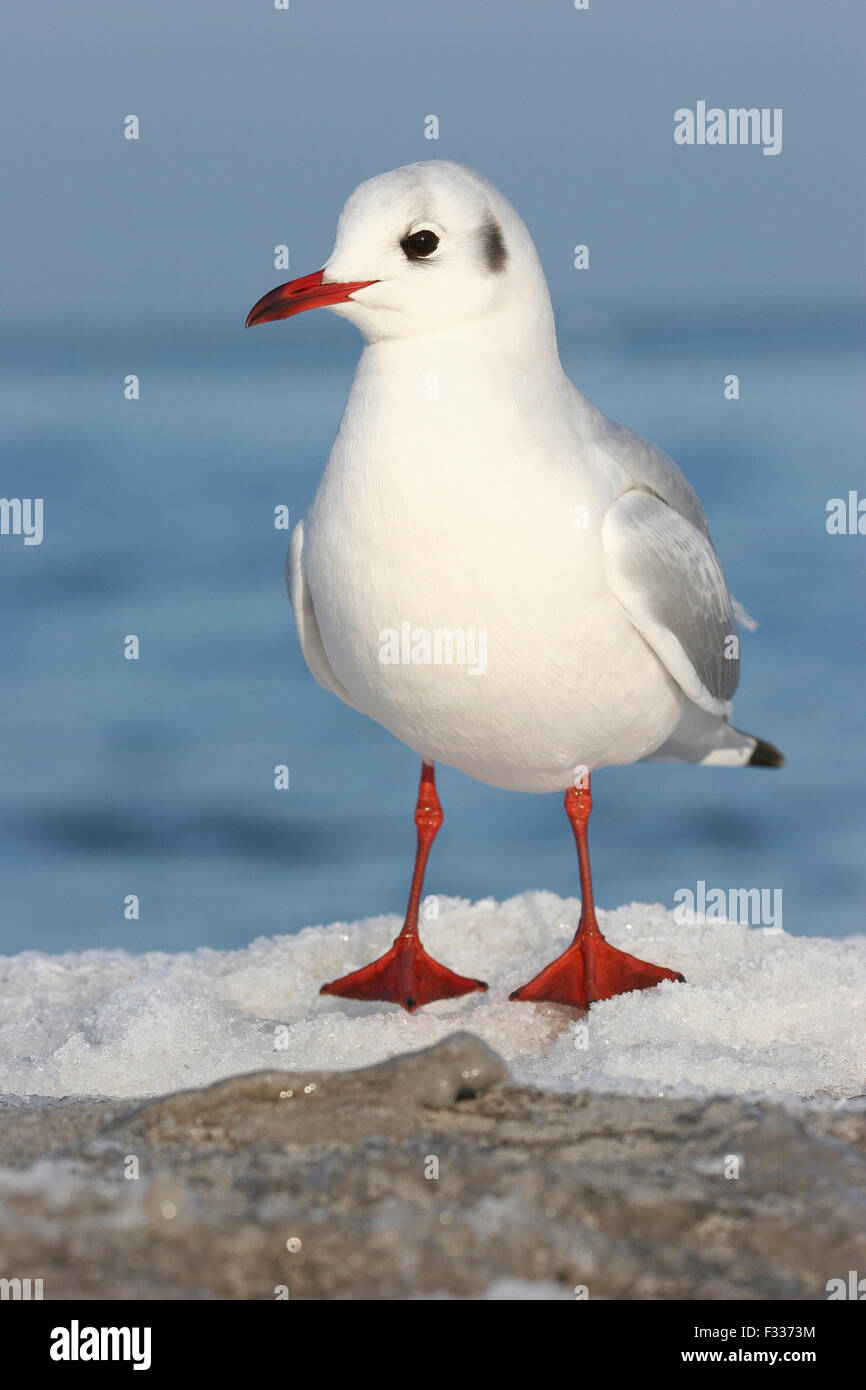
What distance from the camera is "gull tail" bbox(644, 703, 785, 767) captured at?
16.5ft

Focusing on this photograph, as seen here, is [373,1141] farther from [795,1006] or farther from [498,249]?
[498,249]

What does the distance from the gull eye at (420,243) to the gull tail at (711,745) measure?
165 cm

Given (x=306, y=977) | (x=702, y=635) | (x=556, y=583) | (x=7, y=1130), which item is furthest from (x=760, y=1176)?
(x=306, y=977)

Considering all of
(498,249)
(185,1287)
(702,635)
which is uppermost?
(498,249)

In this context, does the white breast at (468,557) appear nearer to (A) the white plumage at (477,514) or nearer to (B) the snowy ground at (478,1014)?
(A) the white plumage at (477,514)

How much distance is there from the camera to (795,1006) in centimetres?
409

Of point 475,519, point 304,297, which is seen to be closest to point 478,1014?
point 475,519

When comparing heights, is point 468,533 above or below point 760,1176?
above

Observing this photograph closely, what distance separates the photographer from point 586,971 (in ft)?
15.1

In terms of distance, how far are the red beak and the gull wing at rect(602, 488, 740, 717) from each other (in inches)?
34.2

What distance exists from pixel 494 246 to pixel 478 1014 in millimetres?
2025

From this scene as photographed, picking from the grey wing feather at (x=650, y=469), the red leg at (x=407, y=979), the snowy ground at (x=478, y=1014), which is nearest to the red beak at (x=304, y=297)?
the grey wing feather at (x=650, y=469)

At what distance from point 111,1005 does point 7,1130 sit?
54.5 inches

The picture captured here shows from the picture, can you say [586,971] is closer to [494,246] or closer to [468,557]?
[468,557]
